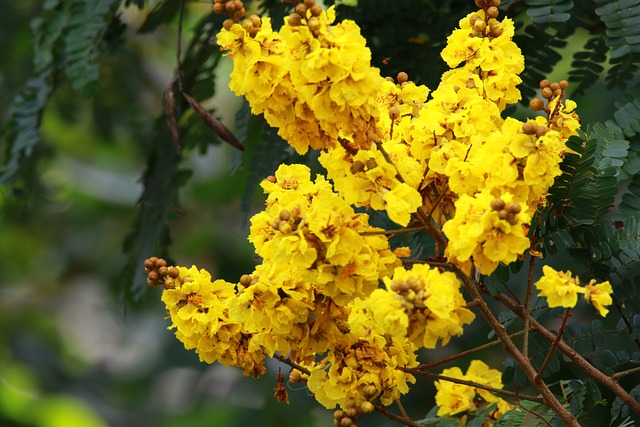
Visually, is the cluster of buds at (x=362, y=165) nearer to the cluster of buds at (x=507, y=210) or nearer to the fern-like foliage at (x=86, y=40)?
the cluster of buds at (x=507, y=210)

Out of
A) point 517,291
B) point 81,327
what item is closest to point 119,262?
point 81,327

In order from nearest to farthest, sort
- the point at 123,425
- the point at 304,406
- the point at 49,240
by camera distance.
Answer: the point at 304,406 → the point at 123,425 → the point at 49,240

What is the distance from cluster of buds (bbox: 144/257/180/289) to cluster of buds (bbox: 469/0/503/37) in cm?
63

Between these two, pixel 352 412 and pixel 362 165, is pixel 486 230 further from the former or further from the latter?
pixel 352 412

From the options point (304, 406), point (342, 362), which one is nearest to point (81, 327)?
point (304, 406)

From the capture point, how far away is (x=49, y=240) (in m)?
5.90

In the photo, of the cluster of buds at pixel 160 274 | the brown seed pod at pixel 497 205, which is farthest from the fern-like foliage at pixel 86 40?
the brown seed pod at pixel 497 205

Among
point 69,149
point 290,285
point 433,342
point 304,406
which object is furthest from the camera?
point 69,149

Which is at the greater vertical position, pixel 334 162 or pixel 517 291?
pixel 334 162

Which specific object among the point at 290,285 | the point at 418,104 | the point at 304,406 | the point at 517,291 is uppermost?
the point at 418,104

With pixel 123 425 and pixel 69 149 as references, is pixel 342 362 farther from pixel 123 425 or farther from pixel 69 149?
pixel 69 149

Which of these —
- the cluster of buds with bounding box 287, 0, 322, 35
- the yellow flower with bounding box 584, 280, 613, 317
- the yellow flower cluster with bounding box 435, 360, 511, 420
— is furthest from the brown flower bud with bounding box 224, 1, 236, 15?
the yellow flower cluster with bounding box 435, 360, 511, 420

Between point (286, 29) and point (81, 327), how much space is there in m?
5.68

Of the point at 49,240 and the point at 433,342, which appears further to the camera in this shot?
the point at 49,240
